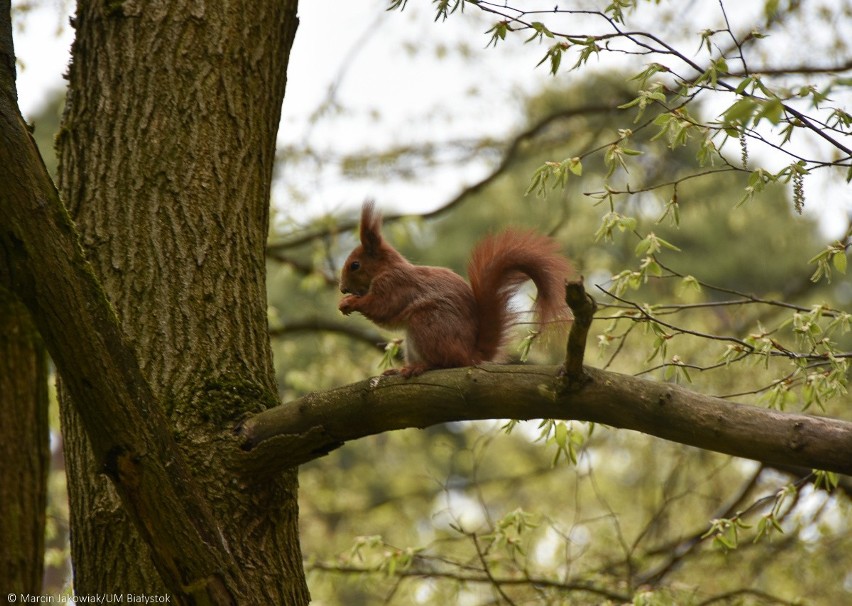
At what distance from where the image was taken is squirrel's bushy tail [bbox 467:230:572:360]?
2686 millimetres

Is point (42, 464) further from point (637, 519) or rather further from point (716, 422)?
point (637, 519)

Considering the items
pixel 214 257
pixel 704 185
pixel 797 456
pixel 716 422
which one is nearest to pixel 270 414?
pixel 214 257

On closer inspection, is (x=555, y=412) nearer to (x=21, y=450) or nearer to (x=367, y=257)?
(x=367, y=257)

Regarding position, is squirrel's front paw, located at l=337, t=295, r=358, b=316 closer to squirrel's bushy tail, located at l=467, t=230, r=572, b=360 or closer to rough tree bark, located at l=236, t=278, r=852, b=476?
squirrel's bushy tail, located at l=467, t=230, r=572, b=360

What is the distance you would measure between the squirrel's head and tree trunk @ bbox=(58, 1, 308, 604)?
45 cm

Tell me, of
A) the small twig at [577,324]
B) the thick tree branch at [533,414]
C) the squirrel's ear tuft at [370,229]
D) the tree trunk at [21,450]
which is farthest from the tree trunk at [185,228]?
the small twig at [577,324]

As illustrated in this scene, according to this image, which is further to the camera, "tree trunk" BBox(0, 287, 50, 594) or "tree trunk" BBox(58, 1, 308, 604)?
"tree trunk" BBox(0, 287, 50, 594)

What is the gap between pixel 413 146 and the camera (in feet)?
25.3

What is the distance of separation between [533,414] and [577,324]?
35 centimetres

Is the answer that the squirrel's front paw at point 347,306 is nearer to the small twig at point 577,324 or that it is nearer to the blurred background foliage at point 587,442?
the blurred background foliage at point 587,442

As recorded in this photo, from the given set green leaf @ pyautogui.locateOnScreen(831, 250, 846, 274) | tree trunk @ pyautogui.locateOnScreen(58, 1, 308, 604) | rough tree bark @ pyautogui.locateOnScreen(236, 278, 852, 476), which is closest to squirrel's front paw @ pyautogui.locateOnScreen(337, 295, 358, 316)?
tree trunk @ pyautogui.locateOnScreen(58, 1, 308, 604)

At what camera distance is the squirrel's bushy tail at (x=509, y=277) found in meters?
2.69

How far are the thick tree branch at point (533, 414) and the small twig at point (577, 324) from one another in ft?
0.14

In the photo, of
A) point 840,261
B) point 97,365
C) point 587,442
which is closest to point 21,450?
point 97,365
